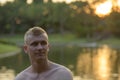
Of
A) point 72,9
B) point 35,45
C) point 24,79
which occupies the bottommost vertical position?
point 72,9

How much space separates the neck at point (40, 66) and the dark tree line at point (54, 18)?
73.0 metres

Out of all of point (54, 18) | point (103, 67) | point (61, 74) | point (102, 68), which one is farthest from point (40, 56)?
point (54, 18)

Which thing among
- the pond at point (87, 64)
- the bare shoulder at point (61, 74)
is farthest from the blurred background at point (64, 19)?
the bare shoulder at point (61, 74)

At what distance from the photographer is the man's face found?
2.26m

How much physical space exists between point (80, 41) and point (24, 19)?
677 inches

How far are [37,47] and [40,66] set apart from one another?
0.11 m

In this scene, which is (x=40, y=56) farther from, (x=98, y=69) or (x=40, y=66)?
(x=98, y=69)

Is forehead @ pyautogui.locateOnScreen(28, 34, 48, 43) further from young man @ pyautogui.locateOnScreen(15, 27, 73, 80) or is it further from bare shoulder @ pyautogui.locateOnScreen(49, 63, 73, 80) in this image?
bare shoulder @ pyautogui.locateOnScreen(49, 63, 73, 80)

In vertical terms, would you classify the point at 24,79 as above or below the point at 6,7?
above

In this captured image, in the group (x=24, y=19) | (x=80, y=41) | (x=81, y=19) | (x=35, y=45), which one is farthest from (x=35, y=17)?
(x=35, y=45)

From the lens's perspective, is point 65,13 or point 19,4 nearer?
point 65,13

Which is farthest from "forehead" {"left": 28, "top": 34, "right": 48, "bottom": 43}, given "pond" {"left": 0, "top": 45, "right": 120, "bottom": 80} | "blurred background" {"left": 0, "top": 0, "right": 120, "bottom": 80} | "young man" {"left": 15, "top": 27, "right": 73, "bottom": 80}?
"blurred background" {"left": 0, "top": 0, "right": 120, "bottom": 80}

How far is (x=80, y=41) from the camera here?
69.6 meters

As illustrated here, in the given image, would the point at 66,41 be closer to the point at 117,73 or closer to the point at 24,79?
the point at 117,73
